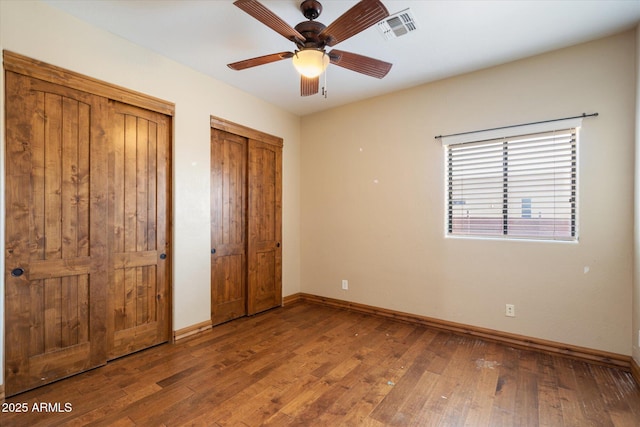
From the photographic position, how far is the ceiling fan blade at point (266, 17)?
65.5 inches

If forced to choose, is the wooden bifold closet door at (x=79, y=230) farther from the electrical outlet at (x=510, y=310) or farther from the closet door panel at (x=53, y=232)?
the electrical outlet at (x=510, y=310)

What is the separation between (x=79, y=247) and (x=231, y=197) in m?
1.61

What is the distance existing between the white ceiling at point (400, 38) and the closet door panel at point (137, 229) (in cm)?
69

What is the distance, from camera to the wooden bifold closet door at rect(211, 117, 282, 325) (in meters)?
3.55

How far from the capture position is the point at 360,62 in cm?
226

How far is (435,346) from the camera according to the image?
296 centimetres

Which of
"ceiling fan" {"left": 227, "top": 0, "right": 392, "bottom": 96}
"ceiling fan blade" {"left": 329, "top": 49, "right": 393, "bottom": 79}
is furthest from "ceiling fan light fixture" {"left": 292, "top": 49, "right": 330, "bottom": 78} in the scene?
"ceiling fan blade" {"left": 329, "top": 49, "right": 393, "bottom": 79}

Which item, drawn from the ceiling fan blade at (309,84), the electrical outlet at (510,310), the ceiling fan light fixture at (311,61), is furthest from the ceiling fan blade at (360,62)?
the electrical outlet at (510,310)

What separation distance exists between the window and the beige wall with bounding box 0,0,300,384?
2453mm

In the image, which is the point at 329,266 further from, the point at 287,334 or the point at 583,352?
the point at 583,352

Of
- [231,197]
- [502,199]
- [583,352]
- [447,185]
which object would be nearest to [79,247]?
[231,197]

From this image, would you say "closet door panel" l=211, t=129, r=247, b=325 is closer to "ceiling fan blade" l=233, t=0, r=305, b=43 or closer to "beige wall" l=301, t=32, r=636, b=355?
"beige wall" l=301, t=32, r=636, b=355

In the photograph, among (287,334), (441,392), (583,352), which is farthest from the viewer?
(287,334)

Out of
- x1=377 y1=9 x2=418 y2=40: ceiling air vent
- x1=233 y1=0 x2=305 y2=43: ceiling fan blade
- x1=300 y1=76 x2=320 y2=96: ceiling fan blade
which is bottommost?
x1=300 y1=76 x2=320 y2=96: ceiling fan blade
